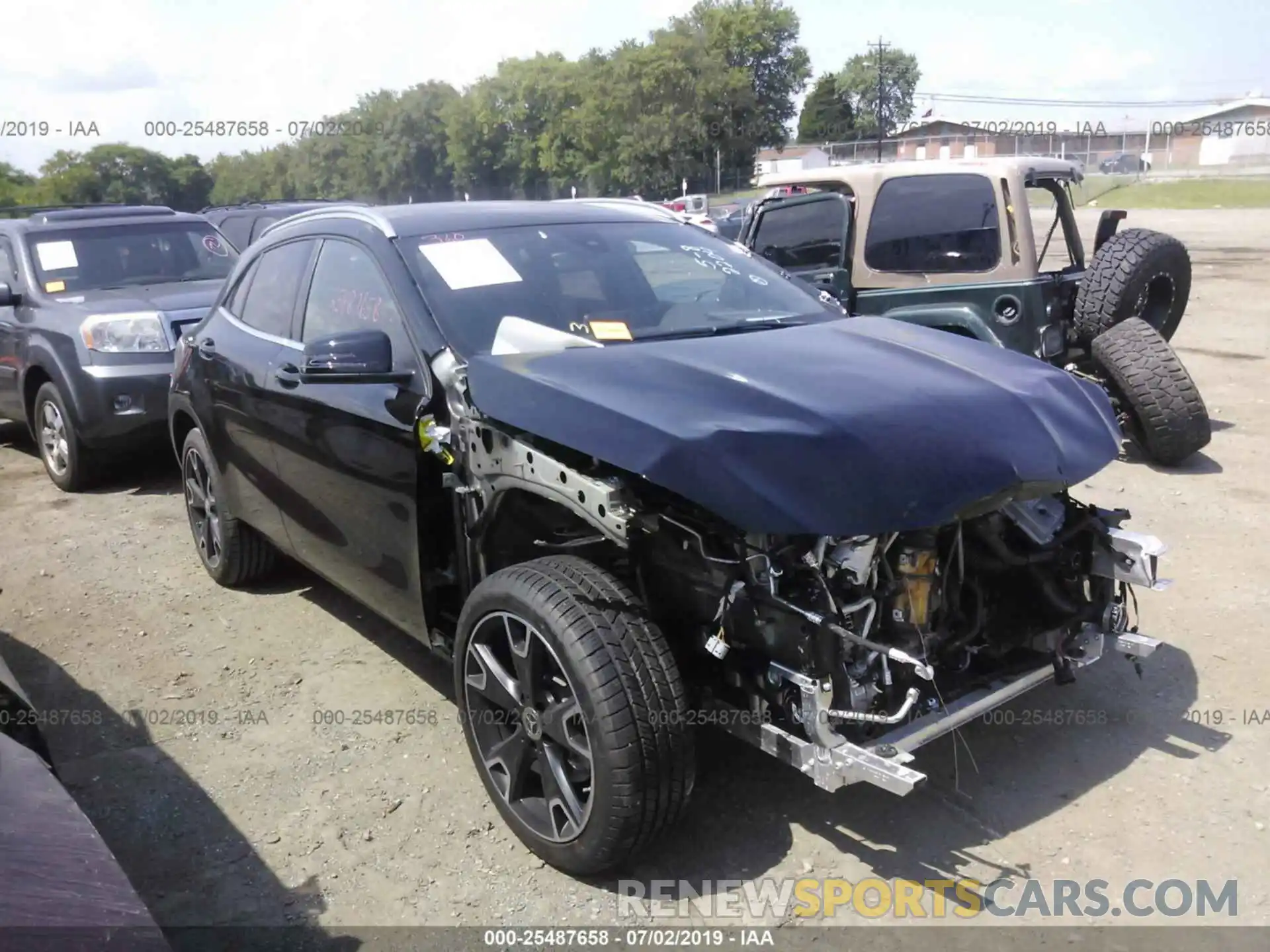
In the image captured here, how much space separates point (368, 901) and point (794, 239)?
6.20 meters

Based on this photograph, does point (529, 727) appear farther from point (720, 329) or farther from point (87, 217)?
point (87, 217)

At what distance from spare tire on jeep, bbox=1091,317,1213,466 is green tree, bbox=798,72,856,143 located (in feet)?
276

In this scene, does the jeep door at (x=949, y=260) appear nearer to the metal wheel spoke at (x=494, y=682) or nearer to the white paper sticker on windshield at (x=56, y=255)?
the metal wheel spoke at (x=494, y=682)

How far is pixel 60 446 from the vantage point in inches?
291

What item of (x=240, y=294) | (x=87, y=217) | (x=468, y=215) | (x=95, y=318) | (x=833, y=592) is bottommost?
(x=833, y=592)

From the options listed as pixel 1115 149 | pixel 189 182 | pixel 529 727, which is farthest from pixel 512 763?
pixel 1115 149

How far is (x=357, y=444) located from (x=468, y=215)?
40.0 inches

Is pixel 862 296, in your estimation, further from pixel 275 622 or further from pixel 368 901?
pixel 368 901

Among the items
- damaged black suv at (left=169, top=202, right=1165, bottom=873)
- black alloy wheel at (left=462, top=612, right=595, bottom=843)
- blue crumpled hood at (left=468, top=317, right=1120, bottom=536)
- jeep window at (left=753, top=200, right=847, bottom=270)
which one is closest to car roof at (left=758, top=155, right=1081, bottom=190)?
jeep window at (left=753, top=200, right=847, bottom=270)

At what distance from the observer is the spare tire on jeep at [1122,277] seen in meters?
7.11

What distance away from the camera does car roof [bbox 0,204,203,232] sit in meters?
8.05

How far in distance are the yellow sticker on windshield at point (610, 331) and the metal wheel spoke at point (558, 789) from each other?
53.1 inches

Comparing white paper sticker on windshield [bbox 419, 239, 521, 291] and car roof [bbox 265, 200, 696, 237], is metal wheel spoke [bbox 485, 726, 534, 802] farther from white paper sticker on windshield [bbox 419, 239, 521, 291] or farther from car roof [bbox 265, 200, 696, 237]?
car roof [bbox 265, 200, 696, 237]

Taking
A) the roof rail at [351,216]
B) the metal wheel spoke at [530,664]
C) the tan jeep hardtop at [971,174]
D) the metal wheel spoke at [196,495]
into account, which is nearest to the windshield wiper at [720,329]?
the roof rail at [351,216]
